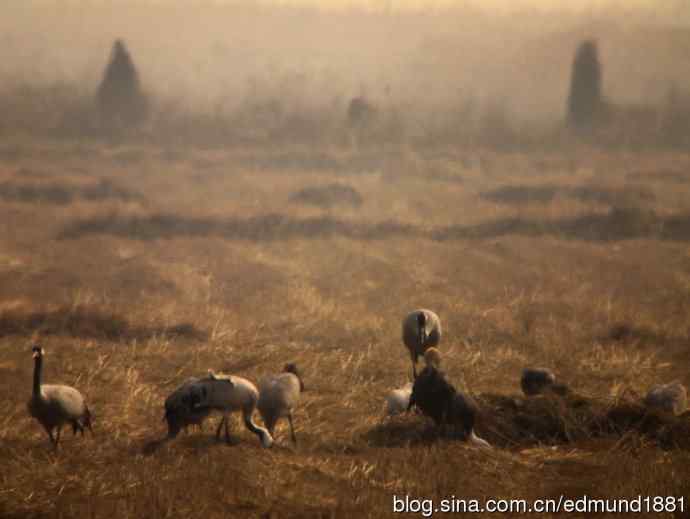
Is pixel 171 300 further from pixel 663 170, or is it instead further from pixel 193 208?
pixel 663 170

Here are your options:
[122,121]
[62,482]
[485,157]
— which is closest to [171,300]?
[62,482]

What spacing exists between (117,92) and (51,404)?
35.6 metres

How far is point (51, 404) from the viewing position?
7.04 m

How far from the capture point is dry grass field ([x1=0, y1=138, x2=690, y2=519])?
6.43m

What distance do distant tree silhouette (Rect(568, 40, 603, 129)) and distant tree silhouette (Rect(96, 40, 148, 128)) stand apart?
925 inches

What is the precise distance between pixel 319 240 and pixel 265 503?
1381cm

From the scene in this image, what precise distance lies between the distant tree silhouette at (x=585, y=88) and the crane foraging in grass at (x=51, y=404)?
4226 centimetres

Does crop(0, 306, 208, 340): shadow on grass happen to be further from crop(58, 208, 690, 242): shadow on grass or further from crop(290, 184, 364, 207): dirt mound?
crop(290, 184, 364, 207): dirt mound

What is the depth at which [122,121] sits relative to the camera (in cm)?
4066

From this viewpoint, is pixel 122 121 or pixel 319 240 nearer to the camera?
pixel 319 240

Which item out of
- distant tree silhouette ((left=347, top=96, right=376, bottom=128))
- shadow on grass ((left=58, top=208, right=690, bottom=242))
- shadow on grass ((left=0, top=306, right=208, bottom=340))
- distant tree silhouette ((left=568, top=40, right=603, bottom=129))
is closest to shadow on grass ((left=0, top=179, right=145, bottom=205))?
shadow on grass ((left=58, top=208, right=690, bottom=242))

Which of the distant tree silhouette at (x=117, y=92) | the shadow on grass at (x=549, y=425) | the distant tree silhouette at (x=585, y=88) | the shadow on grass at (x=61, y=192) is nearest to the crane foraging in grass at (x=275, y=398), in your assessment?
the shadow on grass at (x=549, y=425)

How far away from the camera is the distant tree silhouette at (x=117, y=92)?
4034 cm

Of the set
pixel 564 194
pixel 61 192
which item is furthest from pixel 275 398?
pixel 564 194
